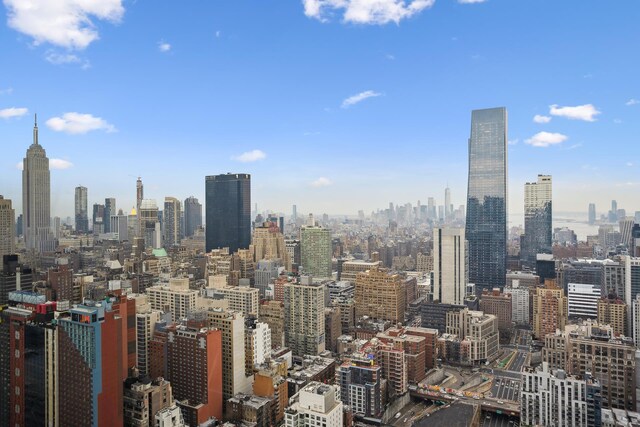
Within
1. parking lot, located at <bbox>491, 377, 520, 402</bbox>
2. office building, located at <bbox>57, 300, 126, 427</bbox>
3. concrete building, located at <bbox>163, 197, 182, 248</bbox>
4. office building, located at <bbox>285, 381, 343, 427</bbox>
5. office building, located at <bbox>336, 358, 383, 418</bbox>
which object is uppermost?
concrete building, located at <bbox>163, 197, 182, 248</bbox>

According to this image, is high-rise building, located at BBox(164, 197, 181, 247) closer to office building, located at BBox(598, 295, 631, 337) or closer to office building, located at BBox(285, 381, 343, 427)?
office building, located at BBox(285, 381, 343, 427)

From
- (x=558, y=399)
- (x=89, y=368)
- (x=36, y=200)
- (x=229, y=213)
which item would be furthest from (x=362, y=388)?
(x=229, y=213)

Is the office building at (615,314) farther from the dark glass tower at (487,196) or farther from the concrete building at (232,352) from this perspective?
the concrete building at (232,352)

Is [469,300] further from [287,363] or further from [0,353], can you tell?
[0,353]

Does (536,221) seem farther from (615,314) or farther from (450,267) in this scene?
(615,314)

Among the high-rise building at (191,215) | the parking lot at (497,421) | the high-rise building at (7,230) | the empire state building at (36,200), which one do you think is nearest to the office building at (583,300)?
the parking lot at (497,421)

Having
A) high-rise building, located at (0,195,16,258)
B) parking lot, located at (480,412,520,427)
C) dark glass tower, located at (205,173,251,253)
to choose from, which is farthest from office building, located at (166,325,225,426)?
dark glass tower, located at (205,173,251,253)
